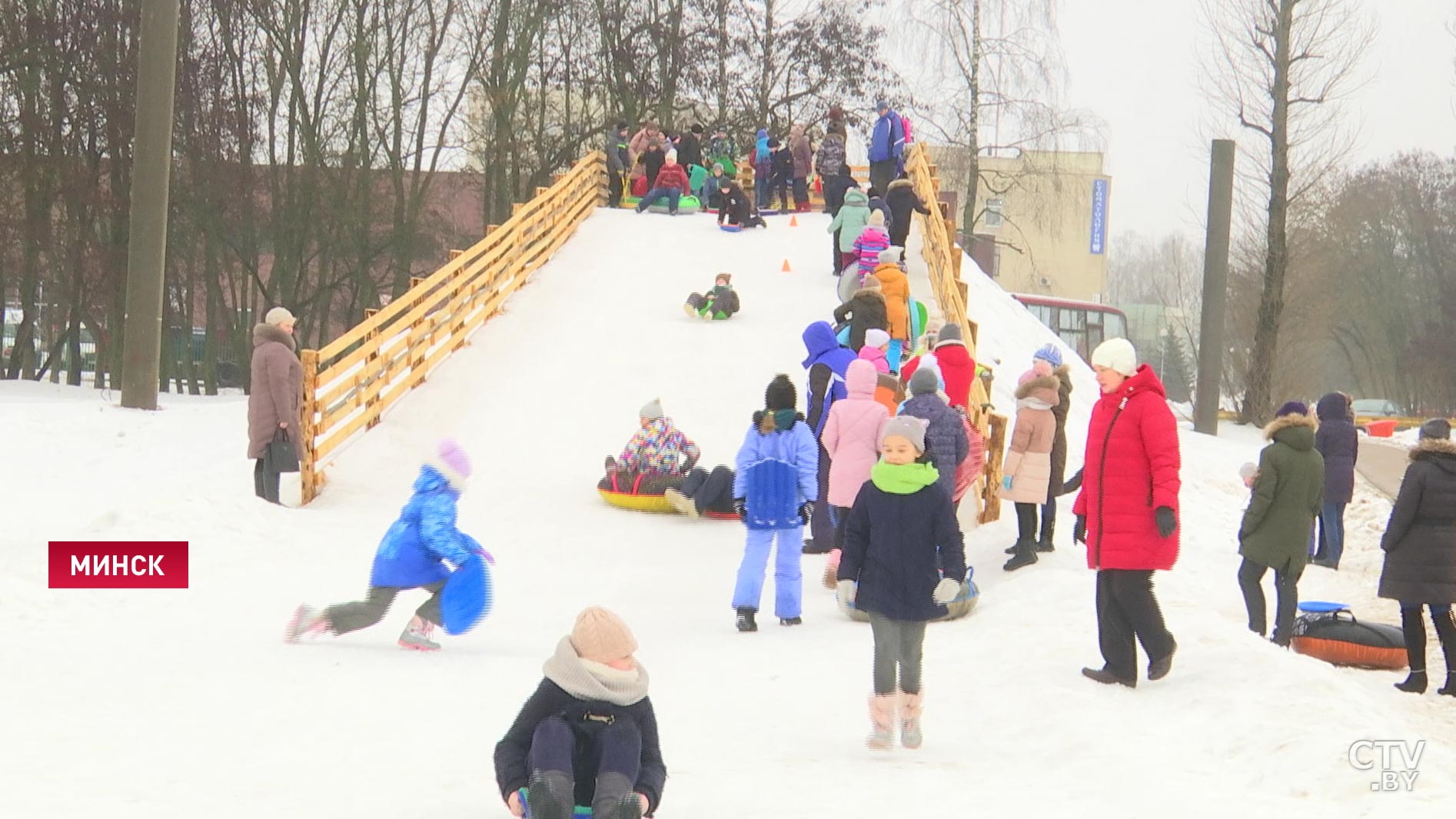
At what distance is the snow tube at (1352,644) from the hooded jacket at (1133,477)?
11.1 feet

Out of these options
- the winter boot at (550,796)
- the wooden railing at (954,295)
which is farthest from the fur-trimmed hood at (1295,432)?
the winter boot at (550,796)

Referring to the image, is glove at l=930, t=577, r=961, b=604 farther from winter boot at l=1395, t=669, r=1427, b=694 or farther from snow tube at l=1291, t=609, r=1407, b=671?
snow tube at l=1291, t=609, r=1407, b=671

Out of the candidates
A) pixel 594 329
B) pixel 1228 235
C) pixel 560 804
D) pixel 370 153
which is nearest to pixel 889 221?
pixel 594 329

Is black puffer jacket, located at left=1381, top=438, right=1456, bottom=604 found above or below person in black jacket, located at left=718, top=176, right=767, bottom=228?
below

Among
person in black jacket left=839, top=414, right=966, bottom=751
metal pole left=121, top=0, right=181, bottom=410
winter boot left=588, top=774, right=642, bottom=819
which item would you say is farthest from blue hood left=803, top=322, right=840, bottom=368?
metal pole left=121, top=0, right=181, bottom=410

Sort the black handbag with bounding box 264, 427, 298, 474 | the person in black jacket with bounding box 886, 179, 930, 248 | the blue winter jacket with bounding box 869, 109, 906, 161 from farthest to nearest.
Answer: the blue winter jacket with bounding box 869, 109, 906, 161, the person in black jacket with bounding box 886, 179, 930, 248, the black handbag with bounding box 264, 427, 298, 474

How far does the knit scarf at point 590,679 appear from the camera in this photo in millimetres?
4773

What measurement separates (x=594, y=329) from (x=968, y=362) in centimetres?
779

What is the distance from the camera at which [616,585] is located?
1083 cm

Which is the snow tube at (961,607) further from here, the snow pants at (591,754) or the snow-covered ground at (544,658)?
the snow pants at (591,754)

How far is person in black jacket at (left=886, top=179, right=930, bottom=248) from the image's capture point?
69.6 ft

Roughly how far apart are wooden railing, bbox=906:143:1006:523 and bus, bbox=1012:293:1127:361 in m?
23.0

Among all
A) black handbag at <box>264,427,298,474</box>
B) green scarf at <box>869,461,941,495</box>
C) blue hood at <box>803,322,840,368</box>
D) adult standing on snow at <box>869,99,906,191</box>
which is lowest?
black handbag at <box>264,427,298,474</box>

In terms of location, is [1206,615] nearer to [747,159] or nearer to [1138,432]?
[1138,432]
